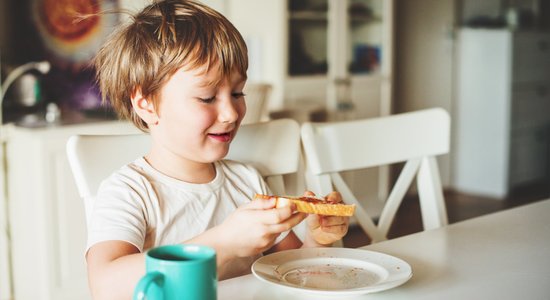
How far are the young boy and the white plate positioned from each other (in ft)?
0.20

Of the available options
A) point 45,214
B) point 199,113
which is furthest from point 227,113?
point 45,214

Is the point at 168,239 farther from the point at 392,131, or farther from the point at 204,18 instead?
the point at 392,131

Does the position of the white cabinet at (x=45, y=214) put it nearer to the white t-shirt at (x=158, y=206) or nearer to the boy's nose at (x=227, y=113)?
the white t-shirt at (x=158, y=206)

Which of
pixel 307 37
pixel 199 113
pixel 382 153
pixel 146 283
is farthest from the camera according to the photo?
pixel 307 37

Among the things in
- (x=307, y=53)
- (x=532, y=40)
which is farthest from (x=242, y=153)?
(x=532, y=40)

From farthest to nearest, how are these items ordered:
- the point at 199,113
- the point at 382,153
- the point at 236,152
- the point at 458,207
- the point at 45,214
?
the point at 458,207 < the point at 45,214 < the point at 382,153 < the point at 236,152 < the point at 199,113

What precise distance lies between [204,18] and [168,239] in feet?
1.18

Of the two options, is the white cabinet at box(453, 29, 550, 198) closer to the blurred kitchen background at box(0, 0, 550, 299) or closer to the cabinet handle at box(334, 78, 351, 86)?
the blurred kitchen background at box(0, 0, 550, 299)

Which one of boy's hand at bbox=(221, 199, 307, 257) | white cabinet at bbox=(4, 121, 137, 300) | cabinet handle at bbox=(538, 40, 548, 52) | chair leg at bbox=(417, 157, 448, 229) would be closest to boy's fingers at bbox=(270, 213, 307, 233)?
boy's hand at bbox=(221, 199, 307, 257)

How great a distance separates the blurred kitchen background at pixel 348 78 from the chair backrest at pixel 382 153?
66 cm

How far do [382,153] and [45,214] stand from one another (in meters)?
1.51

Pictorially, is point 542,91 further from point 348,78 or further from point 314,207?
point 314,207

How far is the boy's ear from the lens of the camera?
46.6 inches

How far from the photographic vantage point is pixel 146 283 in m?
0.67
